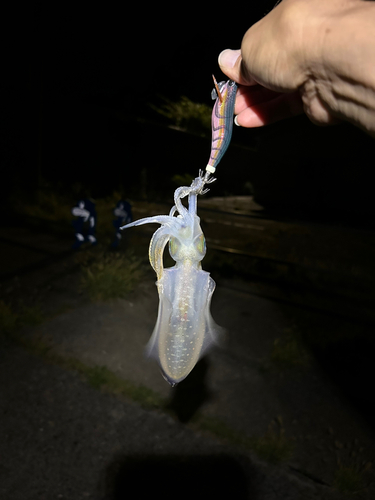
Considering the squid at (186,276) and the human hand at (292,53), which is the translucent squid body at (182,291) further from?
the human hand at (292,53)

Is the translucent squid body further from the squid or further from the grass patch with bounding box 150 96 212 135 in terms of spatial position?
the grass patch with bounding box 150 96 212 135

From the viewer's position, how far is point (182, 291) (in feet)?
3.49

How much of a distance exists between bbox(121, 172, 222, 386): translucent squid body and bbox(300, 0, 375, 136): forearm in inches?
14.7

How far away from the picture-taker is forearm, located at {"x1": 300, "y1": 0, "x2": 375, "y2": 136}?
725 millimetres

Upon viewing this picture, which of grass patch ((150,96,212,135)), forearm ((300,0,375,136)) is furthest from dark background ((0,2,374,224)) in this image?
forearm ((300,0,375,136))

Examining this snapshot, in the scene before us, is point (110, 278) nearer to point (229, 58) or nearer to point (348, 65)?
point (229, 58)

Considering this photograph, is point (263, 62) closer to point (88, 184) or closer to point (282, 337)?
point (282, 337)

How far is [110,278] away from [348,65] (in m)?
3.70

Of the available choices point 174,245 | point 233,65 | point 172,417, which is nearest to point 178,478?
point 172,417

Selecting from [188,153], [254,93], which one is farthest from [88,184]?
[254,93]

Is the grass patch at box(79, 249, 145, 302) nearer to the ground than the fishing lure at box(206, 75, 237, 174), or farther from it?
nearer to the ground

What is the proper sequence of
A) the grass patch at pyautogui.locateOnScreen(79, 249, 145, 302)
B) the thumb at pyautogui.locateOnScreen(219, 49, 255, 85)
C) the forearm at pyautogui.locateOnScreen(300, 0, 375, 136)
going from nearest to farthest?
the forearm at pyautogui.locateOnScreen(300, 0, 375, 136)
the thumb at pyautogui.locateOnScreen(219, 49, 255, 85)
the grass patch at pyautogui.locateOnScreen(79, 249, 145, 302)

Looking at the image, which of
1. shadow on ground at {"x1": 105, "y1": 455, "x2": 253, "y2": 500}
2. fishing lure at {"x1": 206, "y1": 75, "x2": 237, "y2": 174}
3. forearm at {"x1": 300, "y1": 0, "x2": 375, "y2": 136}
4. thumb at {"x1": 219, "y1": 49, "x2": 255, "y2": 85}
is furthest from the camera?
shadow on ground at {"x1": 105, "y1": 455, "x2": 253, "y2": 500}

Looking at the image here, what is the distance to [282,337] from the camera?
3.63 metres
